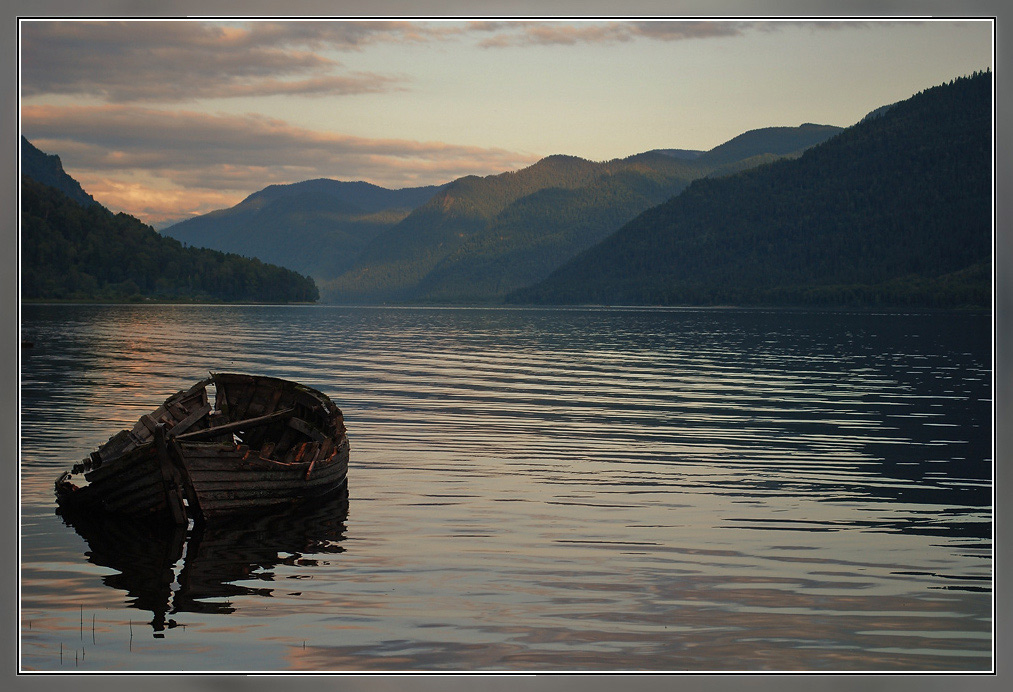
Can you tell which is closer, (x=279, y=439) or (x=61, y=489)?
(x=61, y=489)

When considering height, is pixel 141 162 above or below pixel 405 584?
above

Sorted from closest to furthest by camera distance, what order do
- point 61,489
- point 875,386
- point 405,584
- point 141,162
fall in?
1. point 405,584
2. point 61,489
3. point 141,162
4. point 875,386

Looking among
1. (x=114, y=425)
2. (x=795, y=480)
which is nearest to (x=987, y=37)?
(x=795, y=480)

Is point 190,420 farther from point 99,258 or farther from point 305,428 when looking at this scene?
point 99,258

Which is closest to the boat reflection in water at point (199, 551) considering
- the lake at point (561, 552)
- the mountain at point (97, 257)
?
the lake at point (561, 552)

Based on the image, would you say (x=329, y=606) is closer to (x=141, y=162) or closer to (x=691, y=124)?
(x=691, y=124)

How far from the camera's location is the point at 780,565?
44.1ft

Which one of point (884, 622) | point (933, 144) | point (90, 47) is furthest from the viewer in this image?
point (933, 144)

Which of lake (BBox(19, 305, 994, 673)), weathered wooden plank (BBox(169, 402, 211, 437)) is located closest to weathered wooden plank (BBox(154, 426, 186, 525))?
lake (BBox(19, 305, 994, 673))

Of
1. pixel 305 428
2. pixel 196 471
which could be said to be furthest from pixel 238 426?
pixel 196 471

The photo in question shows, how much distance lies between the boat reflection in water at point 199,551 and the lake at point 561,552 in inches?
2.2

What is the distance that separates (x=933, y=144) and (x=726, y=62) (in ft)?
653

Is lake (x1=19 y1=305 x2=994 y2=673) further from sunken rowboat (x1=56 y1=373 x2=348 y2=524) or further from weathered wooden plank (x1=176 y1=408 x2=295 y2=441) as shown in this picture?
weathered wooden plank (x1=176 y1=408 x2=295 y2=441)

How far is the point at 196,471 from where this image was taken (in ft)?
51.9
